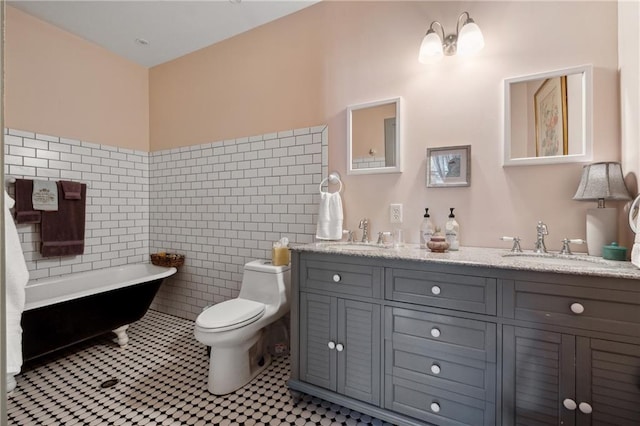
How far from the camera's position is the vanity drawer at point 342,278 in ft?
5.05

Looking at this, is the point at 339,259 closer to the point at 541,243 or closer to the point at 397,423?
the point at 397,423

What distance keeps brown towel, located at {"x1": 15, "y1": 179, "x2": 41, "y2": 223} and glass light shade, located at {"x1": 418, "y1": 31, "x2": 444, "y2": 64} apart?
318 cm

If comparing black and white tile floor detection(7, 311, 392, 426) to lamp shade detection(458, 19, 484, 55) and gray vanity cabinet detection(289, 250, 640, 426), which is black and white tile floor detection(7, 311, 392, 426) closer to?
gray vanity cabinet detection(289, 250, 640, 426)

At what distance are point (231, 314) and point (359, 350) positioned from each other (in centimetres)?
84

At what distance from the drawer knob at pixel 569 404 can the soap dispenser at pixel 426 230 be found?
3.01ft

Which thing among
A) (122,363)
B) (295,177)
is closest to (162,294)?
(122,363)

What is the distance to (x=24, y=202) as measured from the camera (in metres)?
2.35

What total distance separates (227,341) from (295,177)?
1297 millimetres

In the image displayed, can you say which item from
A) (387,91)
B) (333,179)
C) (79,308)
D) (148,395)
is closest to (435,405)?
(333,179)

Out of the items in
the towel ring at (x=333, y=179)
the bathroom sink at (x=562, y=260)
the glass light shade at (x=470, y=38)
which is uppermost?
the glass light shade at (x=470, y=38)

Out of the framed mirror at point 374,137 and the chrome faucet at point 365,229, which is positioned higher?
the framed mirror at point 374,137

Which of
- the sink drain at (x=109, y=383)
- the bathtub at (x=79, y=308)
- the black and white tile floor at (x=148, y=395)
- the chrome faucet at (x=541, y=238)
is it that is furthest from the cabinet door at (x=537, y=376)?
the bathtub at (x=79, y=308)

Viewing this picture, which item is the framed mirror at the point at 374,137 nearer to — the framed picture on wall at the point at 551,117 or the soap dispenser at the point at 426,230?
the soap dispenser at the point at 426,230

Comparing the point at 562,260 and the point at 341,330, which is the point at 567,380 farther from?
the point at 341,330
